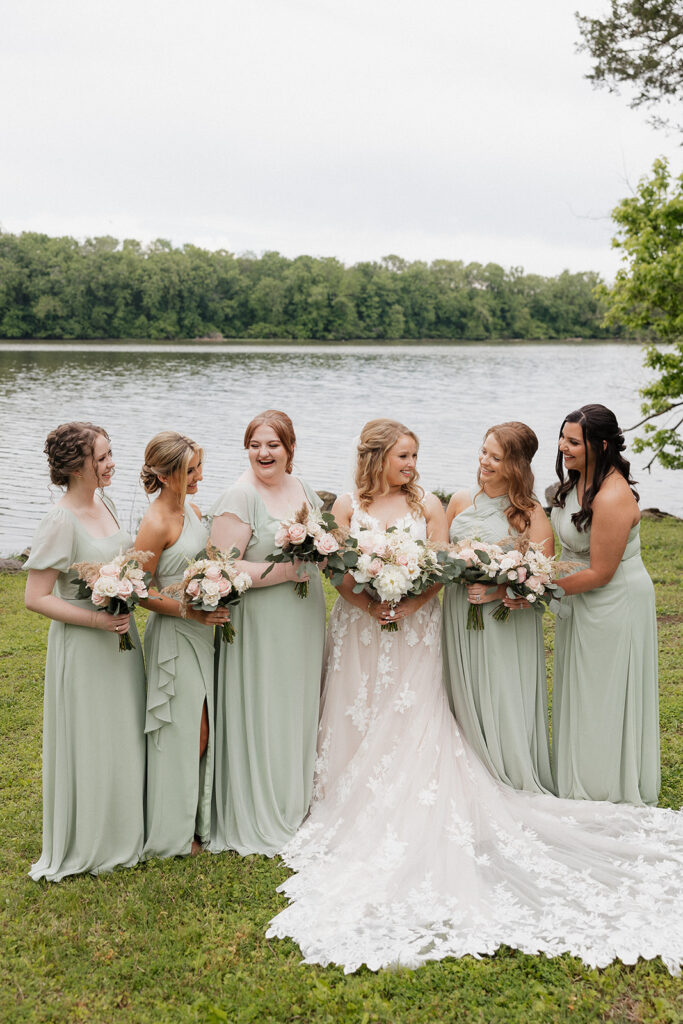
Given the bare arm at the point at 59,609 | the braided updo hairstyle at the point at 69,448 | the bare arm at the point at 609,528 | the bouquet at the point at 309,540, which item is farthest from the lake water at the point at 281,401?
the bare arm at the point at 609,528

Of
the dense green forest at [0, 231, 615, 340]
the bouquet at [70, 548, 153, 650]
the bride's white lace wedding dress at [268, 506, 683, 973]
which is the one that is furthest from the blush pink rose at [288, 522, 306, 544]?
the dense green forest at [0, 231, 615, 340]

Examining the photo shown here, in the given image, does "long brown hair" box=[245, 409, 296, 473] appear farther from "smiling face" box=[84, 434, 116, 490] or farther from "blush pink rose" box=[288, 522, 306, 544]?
"smiling face" box=[84, 434, 116, 490]

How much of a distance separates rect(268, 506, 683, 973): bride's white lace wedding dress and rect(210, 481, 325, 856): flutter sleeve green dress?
0.82 feet

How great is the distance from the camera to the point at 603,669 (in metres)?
5.68

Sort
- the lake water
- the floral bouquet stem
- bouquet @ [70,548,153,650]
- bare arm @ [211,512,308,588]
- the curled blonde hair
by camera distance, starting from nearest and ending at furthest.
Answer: bouquet @ [70,548,153,650] < the curled blonde hair < bare arm @ [211,512,308,588] < the floral bouquet stem < the lake water

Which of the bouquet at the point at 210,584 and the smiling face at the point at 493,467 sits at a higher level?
the smiling face at the point at 493,467

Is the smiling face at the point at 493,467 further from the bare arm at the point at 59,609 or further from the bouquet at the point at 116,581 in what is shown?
the bare arm at the point at 59,609

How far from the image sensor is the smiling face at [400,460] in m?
5.46

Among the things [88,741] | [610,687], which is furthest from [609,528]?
[88,741]

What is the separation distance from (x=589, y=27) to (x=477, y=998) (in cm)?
1649

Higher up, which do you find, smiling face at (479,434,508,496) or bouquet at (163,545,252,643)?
smiling face at (479,434,508,496)

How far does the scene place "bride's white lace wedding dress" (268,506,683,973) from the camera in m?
4.46

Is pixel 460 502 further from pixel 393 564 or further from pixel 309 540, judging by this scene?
pixel 309 540

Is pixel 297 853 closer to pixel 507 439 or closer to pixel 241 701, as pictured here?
pixel 241 701
